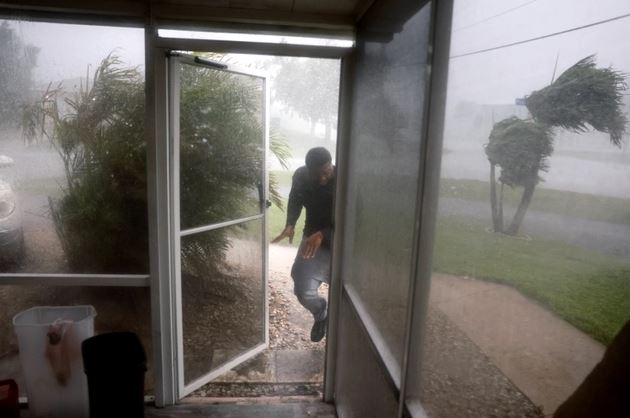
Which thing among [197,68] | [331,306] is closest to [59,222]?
[197,68]

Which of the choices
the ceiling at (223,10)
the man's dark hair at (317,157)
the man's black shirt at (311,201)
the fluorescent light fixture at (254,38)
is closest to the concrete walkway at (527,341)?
the ceiling at (223,10)

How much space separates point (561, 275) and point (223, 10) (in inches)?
87.3

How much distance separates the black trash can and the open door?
41cm

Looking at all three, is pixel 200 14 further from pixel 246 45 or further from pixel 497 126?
pixel 497 126

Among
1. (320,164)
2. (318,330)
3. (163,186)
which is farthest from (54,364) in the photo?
(320,164)

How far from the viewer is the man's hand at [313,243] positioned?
3115 mm

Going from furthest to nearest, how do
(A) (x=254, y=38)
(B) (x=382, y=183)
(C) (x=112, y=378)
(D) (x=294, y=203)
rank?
1. (D) (x=294, y=203)
2. (A) (x=254, y=38)
3. (C) (x=112, y=378)
4. (B) (x=382, y=183)

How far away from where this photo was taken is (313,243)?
3131 mm

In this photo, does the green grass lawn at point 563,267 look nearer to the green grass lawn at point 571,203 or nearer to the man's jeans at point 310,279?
the green grass lawn at point 571,203

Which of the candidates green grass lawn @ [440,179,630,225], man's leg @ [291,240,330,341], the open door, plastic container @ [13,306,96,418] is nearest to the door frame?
the open door

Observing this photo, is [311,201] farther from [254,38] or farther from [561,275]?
[561,275]

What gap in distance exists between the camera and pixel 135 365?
217 centimetres

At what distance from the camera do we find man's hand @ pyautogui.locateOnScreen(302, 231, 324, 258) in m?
3.12

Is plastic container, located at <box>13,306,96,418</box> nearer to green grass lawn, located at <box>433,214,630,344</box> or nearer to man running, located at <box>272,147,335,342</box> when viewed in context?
man running, located at <box>272,147,335,342</box>
